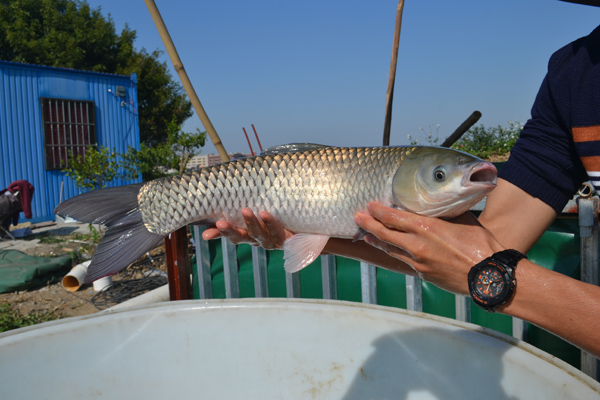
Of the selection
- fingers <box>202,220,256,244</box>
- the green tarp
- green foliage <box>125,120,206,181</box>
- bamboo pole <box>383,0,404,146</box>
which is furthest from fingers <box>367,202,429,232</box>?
green foliage <box>125,120,206,181</box>

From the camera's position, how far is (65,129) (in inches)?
533

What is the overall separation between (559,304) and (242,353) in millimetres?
1108

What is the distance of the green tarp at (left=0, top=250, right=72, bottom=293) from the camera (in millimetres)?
6145

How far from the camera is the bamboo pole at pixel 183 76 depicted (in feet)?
Result: 7.69

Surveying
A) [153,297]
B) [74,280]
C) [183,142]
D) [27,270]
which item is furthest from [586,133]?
[183,142]

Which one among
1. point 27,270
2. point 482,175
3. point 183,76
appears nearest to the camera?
point 482,175

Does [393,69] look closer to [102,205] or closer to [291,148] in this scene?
[291,148]

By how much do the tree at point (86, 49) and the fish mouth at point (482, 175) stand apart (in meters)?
21.0

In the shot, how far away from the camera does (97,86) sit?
14.0m

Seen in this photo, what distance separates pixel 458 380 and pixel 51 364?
1.42 m

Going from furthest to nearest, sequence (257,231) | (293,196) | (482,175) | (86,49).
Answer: (86,49)
(257,231)
(293,196)
(482,175)

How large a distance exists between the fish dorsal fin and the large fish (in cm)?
2

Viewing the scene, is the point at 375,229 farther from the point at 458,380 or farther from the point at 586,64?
the point at 586,64

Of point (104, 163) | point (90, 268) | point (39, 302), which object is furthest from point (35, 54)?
point (90, 268)
